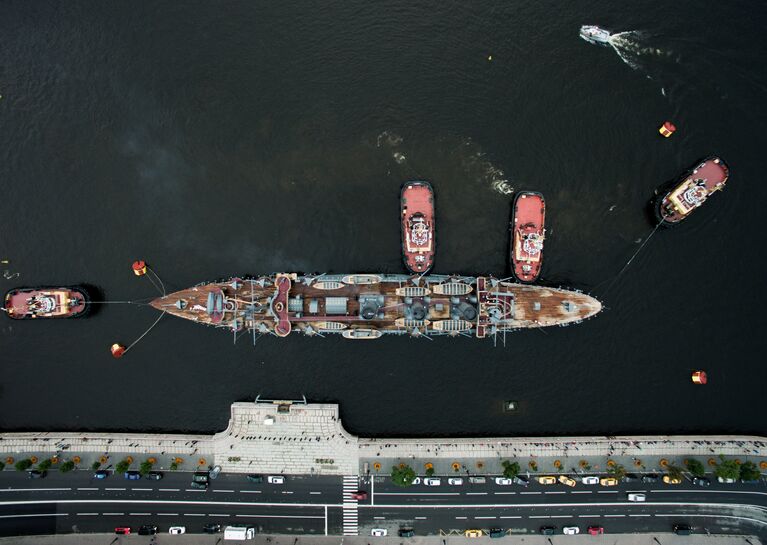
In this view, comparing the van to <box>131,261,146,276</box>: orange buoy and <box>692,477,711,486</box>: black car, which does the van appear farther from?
<box>692,477,711,486</box>: black car

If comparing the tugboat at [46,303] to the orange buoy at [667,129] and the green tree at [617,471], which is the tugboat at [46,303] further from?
the orange buoy at [667,129]

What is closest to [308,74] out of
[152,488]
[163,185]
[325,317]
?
[163,185]

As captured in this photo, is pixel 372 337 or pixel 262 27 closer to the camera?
pixel 372 337

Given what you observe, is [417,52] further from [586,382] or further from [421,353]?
[586,382]

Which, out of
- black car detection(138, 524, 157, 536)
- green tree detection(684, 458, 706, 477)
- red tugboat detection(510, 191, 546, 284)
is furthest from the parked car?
black car detection(138, 524, 157, 536)

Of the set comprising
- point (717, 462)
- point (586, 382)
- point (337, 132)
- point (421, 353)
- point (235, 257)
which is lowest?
point (717, 462)

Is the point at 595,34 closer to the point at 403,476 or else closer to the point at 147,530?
the point at 403,476

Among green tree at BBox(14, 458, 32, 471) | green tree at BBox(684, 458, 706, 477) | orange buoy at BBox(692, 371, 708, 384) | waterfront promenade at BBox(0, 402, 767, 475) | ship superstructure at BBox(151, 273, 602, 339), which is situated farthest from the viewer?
orange buoy at BBox(692, 371, 708, 384)
